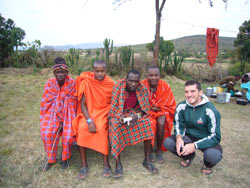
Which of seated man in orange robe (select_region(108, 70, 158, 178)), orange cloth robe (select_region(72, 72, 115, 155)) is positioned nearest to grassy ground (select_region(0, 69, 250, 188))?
seated man in orange robe (select_region(108, 70, 158, 178))

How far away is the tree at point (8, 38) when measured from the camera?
10188 mm

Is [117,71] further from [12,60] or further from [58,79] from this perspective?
[58,79]

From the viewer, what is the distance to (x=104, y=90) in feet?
8.96

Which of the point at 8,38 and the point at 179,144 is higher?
the point at 8,38

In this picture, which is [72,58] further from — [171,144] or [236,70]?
[236,70]

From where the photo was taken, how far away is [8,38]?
10.3 meters

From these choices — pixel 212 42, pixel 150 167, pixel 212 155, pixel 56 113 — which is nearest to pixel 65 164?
pixel 56 113

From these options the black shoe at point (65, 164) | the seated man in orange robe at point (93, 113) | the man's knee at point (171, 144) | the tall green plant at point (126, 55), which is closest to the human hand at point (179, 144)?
the man's knee at point (171, 144)

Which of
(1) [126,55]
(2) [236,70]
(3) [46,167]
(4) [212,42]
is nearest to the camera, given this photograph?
(3) [46,167]

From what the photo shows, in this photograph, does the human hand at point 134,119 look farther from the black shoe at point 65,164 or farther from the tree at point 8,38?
the tree at point 8,38

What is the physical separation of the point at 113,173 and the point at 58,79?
1583 millimetres

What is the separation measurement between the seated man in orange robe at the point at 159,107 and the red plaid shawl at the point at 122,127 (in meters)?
0.23

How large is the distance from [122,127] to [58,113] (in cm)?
97

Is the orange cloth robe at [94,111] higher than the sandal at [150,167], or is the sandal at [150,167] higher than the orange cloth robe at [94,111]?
the orange cloth robe at [94,111]
